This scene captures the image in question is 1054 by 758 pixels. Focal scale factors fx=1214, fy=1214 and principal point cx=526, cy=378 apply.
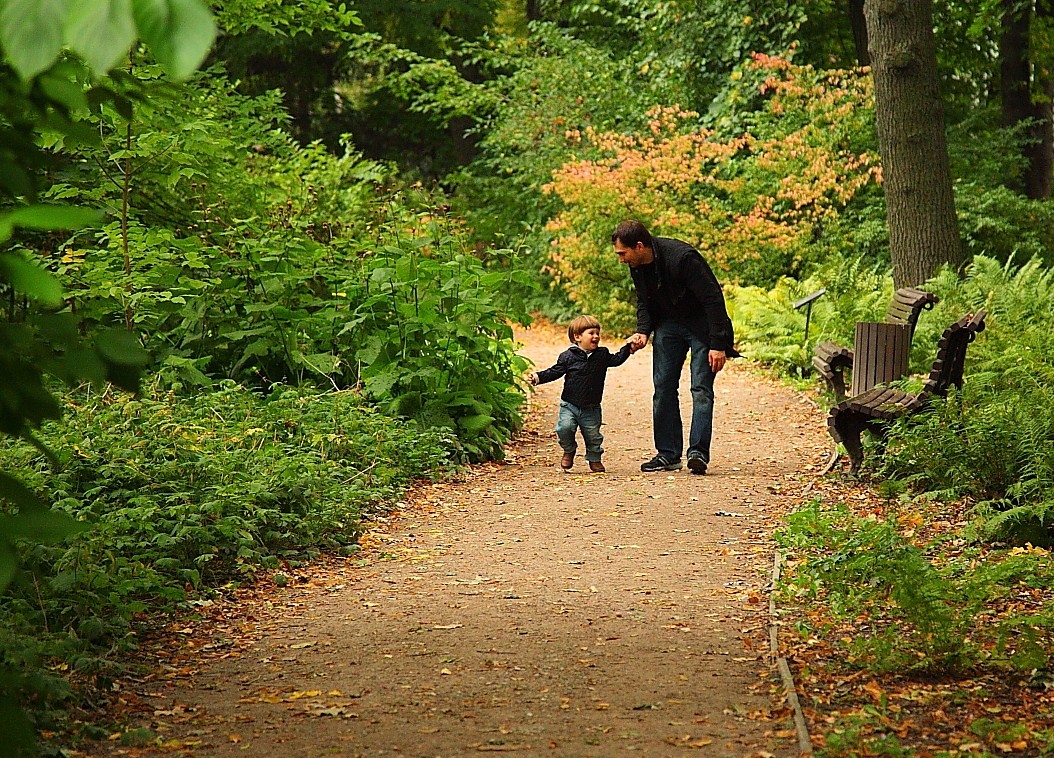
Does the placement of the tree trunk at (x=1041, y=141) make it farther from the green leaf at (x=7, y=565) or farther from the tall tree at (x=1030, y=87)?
the green leaf at (x=7, y=565)

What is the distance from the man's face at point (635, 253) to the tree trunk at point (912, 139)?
3.70 m

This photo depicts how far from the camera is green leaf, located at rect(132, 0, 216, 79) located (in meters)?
1.52

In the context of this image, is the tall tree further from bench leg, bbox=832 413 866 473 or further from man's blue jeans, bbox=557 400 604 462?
bench leg, bbox=832 413 866 473

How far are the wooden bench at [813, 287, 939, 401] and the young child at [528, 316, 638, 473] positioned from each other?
193 cm

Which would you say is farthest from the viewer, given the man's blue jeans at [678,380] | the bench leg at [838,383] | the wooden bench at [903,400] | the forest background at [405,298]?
the bench leg at [838,383]

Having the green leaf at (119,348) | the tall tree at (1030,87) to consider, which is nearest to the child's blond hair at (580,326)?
the green leaf at (119,348)

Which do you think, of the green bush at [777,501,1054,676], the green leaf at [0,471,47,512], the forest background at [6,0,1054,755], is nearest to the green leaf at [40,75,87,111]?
the forest background at [6,0,1054,755]

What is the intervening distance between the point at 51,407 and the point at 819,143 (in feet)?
55.9

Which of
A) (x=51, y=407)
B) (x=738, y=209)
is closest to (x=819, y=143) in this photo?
(x=738, y=209)

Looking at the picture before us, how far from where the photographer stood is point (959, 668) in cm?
427

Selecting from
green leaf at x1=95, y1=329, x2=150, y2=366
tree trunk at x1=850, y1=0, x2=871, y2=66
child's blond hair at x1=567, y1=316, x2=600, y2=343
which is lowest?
child's blond hair at x1=567, y1=316, x2=600, y2=343

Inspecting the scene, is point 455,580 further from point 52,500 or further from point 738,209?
point 738,209

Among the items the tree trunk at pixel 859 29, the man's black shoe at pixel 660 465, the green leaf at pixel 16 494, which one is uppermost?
the tree trunk at pixel 859 29

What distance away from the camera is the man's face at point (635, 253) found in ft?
27.1
